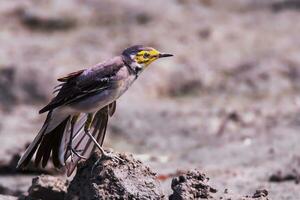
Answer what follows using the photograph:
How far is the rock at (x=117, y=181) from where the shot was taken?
6.98 m

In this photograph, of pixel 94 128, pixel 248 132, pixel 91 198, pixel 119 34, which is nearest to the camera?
pixel 91 198

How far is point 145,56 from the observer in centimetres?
787

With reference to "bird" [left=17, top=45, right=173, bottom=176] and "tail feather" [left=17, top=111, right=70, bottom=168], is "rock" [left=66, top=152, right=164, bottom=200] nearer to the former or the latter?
"bird" [left=17, top=45, right=173, bottom=176]

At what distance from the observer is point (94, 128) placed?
833 cm

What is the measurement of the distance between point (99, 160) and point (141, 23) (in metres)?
9.31

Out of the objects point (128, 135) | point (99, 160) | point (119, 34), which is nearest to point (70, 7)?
point (119, 34)

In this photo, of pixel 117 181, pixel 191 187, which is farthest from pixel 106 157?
pixel 191 187

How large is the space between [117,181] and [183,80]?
7674mm

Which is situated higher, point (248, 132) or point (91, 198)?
point (248, 132)

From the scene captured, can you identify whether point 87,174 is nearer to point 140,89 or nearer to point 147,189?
point 147,189

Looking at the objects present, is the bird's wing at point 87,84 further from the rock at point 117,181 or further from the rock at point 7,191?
the rock at point 7,191

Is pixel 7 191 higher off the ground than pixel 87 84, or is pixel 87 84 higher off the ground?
pixel 7 191

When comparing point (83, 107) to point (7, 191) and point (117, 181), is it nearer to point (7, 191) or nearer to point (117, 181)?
point (117, 181)

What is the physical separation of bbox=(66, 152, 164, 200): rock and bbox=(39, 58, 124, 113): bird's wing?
597 mm
